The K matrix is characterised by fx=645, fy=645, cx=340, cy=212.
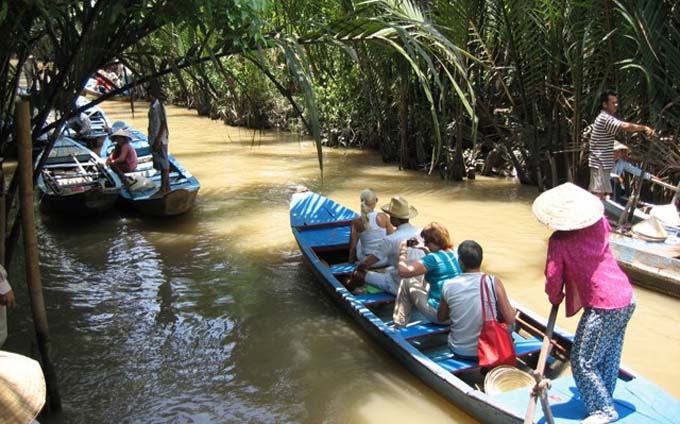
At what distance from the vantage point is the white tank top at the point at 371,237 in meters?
5.87

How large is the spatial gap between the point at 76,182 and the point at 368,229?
5664 mm

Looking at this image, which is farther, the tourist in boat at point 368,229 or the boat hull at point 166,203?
the boat hull at point 166,203

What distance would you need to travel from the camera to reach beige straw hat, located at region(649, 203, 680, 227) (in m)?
6.75

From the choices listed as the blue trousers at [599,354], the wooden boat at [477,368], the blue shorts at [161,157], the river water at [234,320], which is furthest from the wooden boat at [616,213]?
the blue shorts at [161,157]

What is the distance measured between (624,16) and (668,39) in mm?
698

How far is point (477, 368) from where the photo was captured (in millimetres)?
4355

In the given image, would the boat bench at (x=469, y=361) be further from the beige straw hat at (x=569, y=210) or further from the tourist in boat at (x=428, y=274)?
the beige straw hat at (x=569, y=210)

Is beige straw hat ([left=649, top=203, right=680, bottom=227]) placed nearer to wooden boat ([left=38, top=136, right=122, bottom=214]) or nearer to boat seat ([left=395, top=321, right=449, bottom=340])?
boat seat ([left=395, top=321, right=449, bottom=340])

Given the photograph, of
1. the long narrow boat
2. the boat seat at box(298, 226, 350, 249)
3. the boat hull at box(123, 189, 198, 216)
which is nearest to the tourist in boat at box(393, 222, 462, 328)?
the boat seat at box(298, 226, 350, 249)

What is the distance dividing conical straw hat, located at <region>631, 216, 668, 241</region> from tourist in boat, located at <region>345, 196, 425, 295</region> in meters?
2.60

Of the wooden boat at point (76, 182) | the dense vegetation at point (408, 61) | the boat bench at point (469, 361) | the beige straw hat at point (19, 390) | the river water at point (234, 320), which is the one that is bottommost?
the river water at point (234, 320)

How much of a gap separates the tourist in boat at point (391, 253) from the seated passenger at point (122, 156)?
17.1ft

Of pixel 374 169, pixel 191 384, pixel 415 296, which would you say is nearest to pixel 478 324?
pixel 415 296

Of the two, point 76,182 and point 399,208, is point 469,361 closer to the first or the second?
point 399,208
